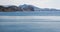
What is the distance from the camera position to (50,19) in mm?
2299

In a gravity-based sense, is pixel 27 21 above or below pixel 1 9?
below

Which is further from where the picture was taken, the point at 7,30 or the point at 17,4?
the point at 7,30

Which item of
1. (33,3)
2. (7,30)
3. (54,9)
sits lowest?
(7,30)

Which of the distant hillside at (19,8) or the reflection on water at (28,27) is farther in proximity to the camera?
the reflection on water at (28,27)

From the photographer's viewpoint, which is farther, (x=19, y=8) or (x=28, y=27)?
(x=28, y=27)

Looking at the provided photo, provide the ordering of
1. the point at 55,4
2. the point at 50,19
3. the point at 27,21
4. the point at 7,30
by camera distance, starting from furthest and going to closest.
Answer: the point at 50,19, the point at 27,21, the point at 7,30, the point at 55,4

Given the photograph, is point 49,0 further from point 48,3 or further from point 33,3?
point 33,3

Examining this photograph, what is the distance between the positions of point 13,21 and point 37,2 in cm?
82

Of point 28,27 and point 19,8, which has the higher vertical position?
point 19,8

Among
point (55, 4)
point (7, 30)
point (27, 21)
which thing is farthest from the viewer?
point (27, 21)

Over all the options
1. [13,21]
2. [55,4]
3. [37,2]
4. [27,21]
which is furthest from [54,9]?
[13,21]

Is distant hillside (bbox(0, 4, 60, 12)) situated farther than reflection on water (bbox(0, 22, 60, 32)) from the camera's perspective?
No

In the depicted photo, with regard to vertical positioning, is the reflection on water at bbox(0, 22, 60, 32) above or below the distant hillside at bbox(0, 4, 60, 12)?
below

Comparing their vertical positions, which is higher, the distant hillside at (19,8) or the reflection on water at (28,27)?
the distant hillside at (19,8)
